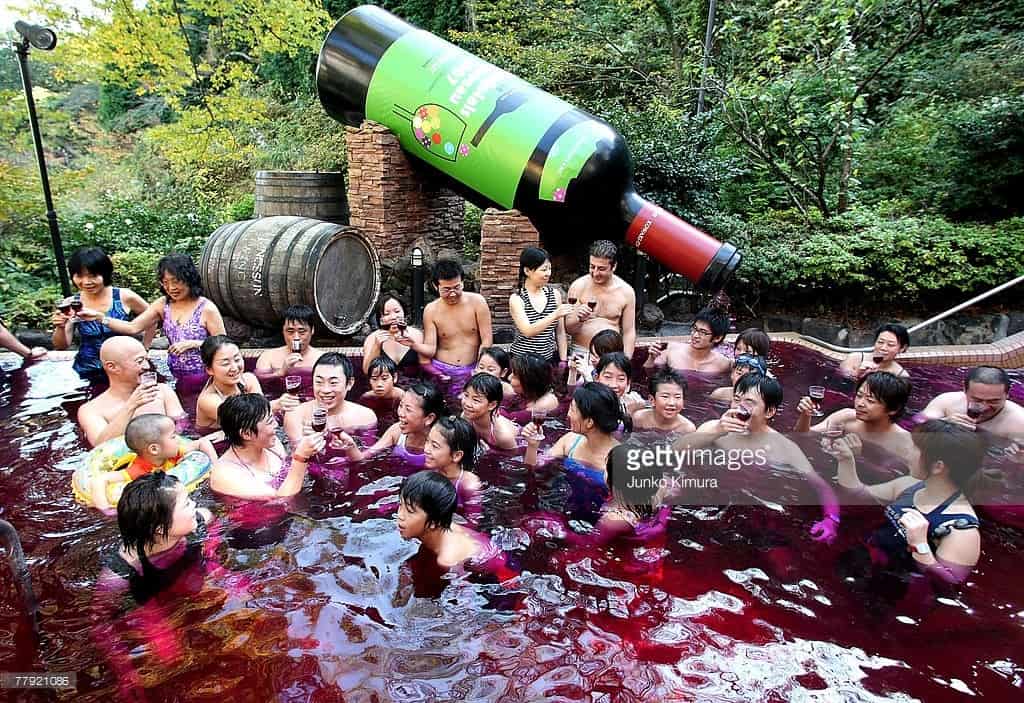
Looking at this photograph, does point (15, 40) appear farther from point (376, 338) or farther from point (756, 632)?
point (756, 632)

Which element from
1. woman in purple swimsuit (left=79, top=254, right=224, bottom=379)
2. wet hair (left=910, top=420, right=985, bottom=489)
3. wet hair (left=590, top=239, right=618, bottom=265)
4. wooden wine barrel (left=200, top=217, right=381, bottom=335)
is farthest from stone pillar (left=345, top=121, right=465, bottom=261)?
wet hair (left=910, top=420, right=985, bottom=489)

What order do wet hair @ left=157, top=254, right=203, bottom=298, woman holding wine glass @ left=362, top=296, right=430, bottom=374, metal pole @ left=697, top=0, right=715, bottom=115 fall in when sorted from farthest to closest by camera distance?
metal pole @ left=697, top=0, right=715, bottom=115, wet hair @ left=157, top=254, right=203, bottom=298, woman holding wine glass @ left=362, top=296, right=430, bottom=374

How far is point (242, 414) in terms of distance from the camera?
3.76 m

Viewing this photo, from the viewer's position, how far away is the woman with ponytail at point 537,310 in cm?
586

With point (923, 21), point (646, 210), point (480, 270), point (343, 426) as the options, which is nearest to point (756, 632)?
point (343, 426)

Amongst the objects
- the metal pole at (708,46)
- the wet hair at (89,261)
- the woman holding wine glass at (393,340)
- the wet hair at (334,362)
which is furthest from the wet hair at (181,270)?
the metal pole at (708,46)

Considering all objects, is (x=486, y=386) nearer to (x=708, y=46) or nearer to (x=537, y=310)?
(x=537, y=310)

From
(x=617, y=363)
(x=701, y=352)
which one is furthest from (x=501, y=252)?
(x=617, y=363)

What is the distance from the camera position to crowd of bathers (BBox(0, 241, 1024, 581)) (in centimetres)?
331

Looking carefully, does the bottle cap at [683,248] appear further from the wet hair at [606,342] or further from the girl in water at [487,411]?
the girl in water at [487,411]

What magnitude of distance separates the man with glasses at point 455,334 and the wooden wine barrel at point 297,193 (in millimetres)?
2679

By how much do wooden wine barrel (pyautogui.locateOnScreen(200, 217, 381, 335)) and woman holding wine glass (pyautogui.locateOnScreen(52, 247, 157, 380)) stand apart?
959 millimetres

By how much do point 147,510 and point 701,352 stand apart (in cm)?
489

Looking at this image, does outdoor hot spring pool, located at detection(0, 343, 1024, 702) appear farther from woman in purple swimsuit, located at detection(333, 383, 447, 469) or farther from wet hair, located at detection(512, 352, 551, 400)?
wet hair, located at detection(512, 352, 551, 400)
